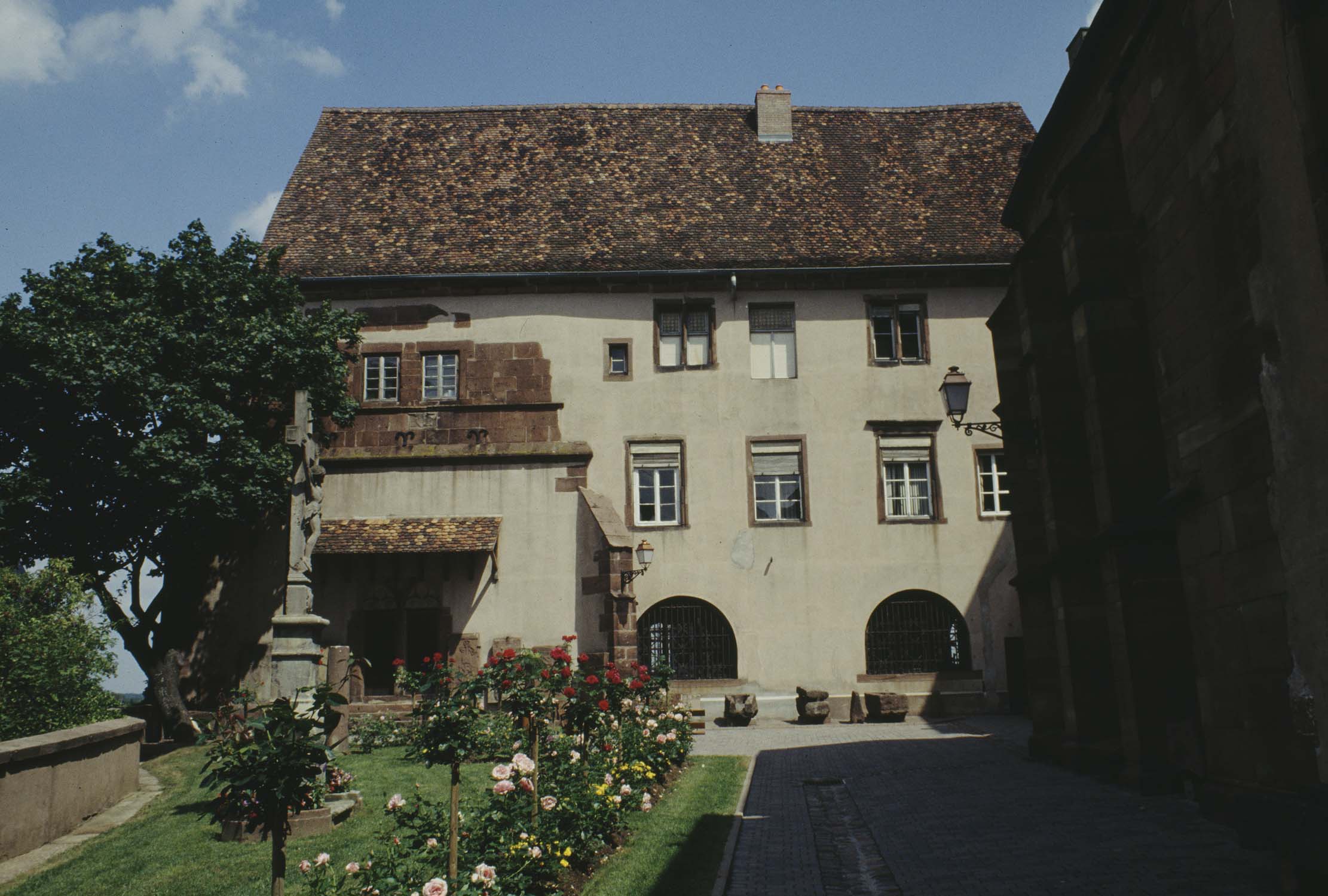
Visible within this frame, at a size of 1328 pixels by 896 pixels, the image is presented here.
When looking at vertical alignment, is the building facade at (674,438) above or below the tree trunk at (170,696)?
above

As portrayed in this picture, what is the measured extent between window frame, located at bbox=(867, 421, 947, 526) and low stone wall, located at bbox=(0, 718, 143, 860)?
13.9 metres

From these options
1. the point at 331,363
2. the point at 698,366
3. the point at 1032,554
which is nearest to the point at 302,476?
the point at 331,363

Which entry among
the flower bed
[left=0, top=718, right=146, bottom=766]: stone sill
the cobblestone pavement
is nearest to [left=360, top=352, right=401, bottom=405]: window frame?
[left=0, top=718, right=146, bottom=766]: stone sill

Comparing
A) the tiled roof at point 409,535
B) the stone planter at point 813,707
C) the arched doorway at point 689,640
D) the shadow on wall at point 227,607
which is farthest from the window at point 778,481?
the shadow on wall at point 227,607

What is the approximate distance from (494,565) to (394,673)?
2751mm

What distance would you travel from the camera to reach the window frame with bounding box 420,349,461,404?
2041 centimetres

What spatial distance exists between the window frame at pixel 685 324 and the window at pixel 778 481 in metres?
2.05

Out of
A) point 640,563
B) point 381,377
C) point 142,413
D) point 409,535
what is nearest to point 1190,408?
point 640,563

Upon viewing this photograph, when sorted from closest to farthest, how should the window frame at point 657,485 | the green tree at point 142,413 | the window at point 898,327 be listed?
1. the green tree at point 142,413
2. the window frame at point 657,485
3. the window at point 898,327

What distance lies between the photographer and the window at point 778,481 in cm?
2020

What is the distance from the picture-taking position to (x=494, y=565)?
19266mm

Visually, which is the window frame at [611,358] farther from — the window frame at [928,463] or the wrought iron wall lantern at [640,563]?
the window frame at [928,463]

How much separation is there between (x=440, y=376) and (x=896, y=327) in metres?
9.63

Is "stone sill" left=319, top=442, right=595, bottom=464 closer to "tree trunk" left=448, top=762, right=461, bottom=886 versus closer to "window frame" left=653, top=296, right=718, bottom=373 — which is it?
"window frame" left=653, top=296, right=718, bottom=373
